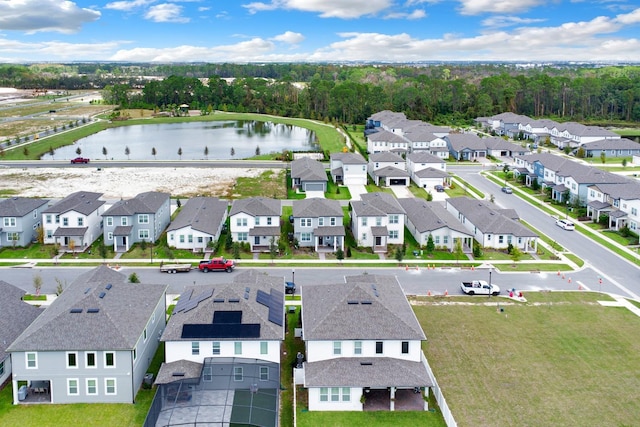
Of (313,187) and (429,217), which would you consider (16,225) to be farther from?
(429,217)

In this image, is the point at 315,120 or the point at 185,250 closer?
the point at 185,250

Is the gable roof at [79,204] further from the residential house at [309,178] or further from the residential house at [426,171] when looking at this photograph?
the residential house at [426,171]

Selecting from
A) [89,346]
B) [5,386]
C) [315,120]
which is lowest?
[5,386]

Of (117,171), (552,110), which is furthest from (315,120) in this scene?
(117,171)

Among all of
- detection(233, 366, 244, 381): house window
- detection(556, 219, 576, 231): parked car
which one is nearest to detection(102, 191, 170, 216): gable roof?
detection(233, 366, 244, 381): house window

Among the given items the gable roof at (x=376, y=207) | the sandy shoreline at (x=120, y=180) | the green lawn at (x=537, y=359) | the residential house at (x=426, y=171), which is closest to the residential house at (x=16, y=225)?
the sandy shoreline at (x=120, y=180)

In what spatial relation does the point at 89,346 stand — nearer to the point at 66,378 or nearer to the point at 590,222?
the point at 66,378
